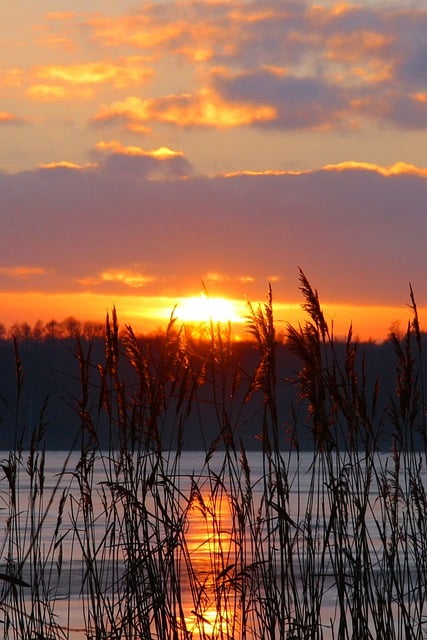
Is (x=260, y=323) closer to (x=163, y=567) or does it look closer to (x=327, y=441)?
(x=327, y=441)

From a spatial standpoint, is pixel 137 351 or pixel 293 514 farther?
pixel 293 514

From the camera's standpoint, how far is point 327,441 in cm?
482

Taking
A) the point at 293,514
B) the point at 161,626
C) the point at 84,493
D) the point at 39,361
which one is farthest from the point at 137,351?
the point at 39,361

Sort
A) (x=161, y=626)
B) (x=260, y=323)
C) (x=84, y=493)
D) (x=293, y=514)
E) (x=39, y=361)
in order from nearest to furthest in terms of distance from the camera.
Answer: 1. (x=260, y=323)
2. (x=161, y=626)
3. (x=84, y=493)
4. (x=293, y=514)
5. (x=39, y=361)

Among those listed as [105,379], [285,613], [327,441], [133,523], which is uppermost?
[105,379]

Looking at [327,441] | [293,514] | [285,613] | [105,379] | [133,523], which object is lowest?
[293,514]

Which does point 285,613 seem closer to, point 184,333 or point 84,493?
point 84,493

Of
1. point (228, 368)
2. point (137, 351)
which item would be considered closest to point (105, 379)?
point (137, 351)

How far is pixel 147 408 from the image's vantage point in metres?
4.84

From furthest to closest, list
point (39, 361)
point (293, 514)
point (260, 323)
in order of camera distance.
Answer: point (39, 361) < point (293, 514) < point (260, 323)

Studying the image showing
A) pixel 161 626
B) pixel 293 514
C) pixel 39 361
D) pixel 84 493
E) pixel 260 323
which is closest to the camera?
pixel 260 323

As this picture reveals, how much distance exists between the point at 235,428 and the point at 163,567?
0.80m

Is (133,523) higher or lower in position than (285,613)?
higher

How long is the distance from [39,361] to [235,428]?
98.2 meters
